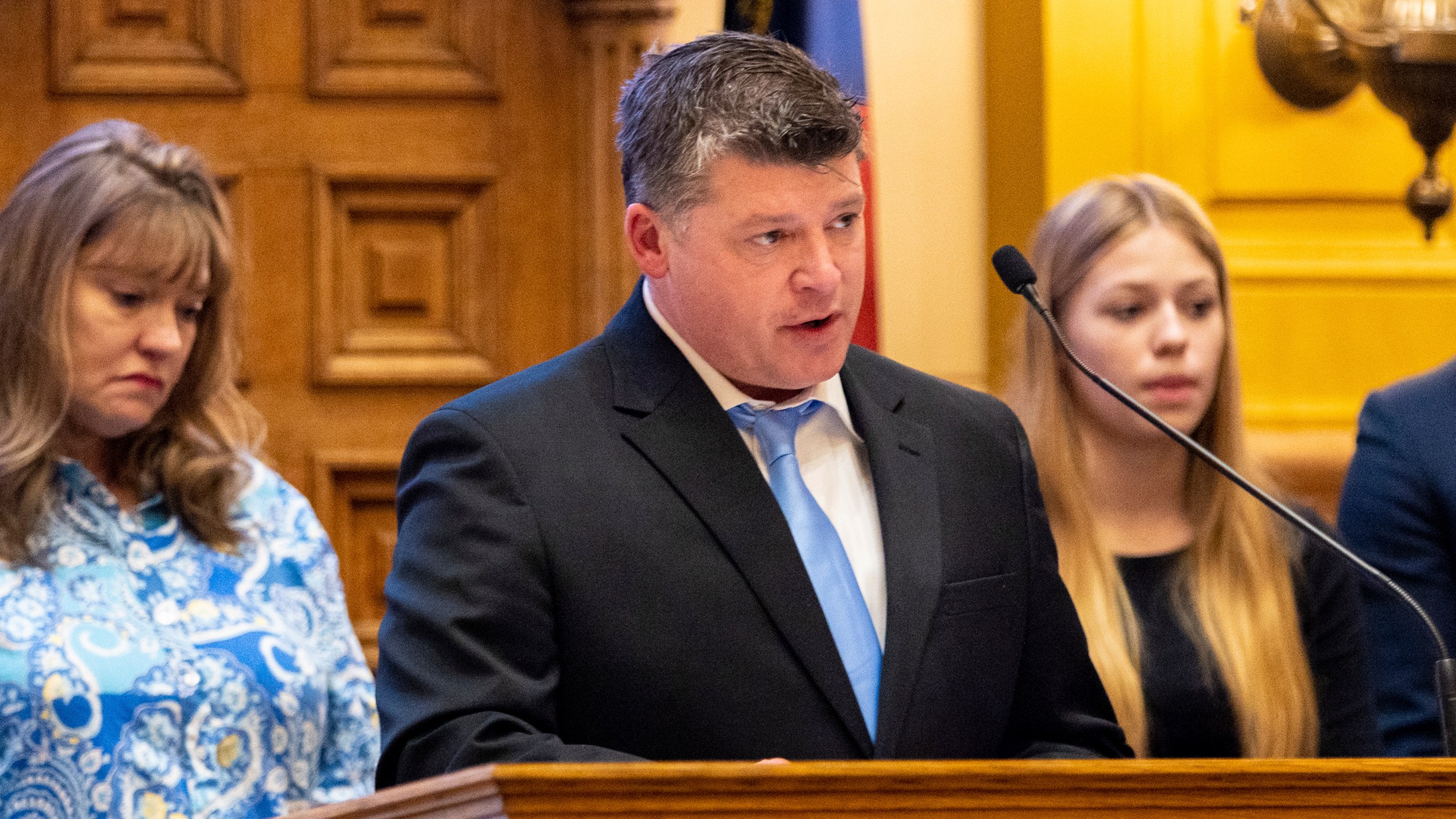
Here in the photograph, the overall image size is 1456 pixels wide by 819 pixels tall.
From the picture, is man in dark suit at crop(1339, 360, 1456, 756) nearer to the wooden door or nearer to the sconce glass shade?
the sconce glass shade

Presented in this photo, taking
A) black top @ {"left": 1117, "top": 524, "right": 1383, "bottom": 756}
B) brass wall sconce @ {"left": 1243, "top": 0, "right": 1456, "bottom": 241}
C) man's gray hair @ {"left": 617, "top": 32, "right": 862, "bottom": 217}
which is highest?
brass wall sconce @ {"left": 1243, "top": 0, "right": 1456, "bottom": 241}

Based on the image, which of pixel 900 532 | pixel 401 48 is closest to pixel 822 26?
pixel 401 48

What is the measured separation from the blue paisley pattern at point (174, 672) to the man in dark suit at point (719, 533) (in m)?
0.73

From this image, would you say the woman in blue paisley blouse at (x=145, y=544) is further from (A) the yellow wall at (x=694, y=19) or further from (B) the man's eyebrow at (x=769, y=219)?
(A) the yellow wall at (x=694, y=19)

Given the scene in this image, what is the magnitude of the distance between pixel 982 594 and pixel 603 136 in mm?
1958

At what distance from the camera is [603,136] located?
3.51 metres

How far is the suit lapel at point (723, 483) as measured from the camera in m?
1.64

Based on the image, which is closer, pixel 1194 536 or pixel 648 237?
pixel 648 237

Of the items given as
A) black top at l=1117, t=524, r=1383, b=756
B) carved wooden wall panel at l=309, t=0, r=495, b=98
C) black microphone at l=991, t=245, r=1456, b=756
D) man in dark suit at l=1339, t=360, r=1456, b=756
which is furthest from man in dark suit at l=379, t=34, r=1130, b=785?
carved wooden wall panel at l=309, t=0, r=495, b=98

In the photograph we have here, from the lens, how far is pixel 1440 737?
2221mm

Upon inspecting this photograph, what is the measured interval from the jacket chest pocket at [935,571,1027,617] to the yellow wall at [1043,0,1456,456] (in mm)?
1836

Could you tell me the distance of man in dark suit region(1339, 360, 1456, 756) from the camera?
2246 mm

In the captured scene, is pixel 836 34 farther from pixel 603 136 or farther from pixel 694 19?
pixel 603 136

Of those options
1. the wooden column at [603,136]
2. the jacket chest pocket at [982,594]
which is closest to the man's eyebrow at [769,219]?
the jacket chest pocket at [982,594]
